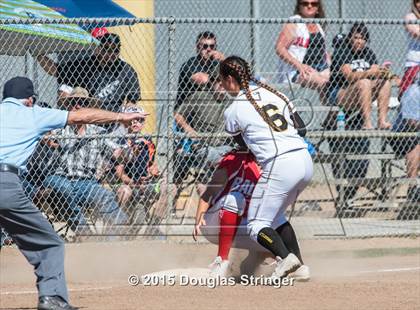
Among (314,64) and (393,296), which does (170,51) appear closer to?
(314,64)

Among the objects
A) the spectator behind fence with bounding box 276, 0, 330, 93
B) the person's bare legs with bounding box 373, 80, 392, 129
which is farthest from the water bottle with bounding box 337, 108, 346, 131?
the person's bare legs with bounding box 373, 80, 392, 129

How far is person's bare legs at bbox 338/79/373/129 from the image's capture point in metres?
12.7

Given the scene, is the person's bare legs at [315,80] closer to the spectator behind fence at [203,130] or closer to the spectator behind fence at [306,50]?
the spectator behind fence at [306,50]

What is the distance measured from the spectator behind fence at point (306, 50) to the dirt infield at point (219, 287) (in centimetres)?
210

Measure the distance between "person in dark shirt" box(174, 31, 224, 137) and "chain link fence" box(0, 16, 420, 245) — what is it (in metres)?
0.01

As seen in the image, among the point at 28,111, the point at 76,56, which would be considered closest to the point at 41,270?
the point at 28,111

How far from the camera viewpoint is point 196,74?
1211cm

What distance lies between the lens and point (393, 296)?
8.44m

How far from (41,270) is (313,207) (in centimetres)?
627

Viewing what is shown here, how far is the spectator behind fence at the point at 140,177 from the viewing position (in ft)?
37.6

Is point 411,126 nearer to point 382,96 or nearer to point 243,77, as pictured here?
point 382,96

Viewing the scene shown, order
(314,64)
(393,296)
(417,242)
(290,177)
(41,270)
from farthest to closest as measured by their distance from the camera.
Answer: (314,64)
(417,242)
(290,177)
(393,296)
(41,270)

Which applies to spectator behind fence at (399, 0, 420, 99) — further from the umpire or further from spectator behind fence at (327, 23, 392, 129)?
the umpire

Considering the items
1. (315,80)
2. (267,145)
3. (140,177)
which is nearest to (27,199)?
(267,145)
